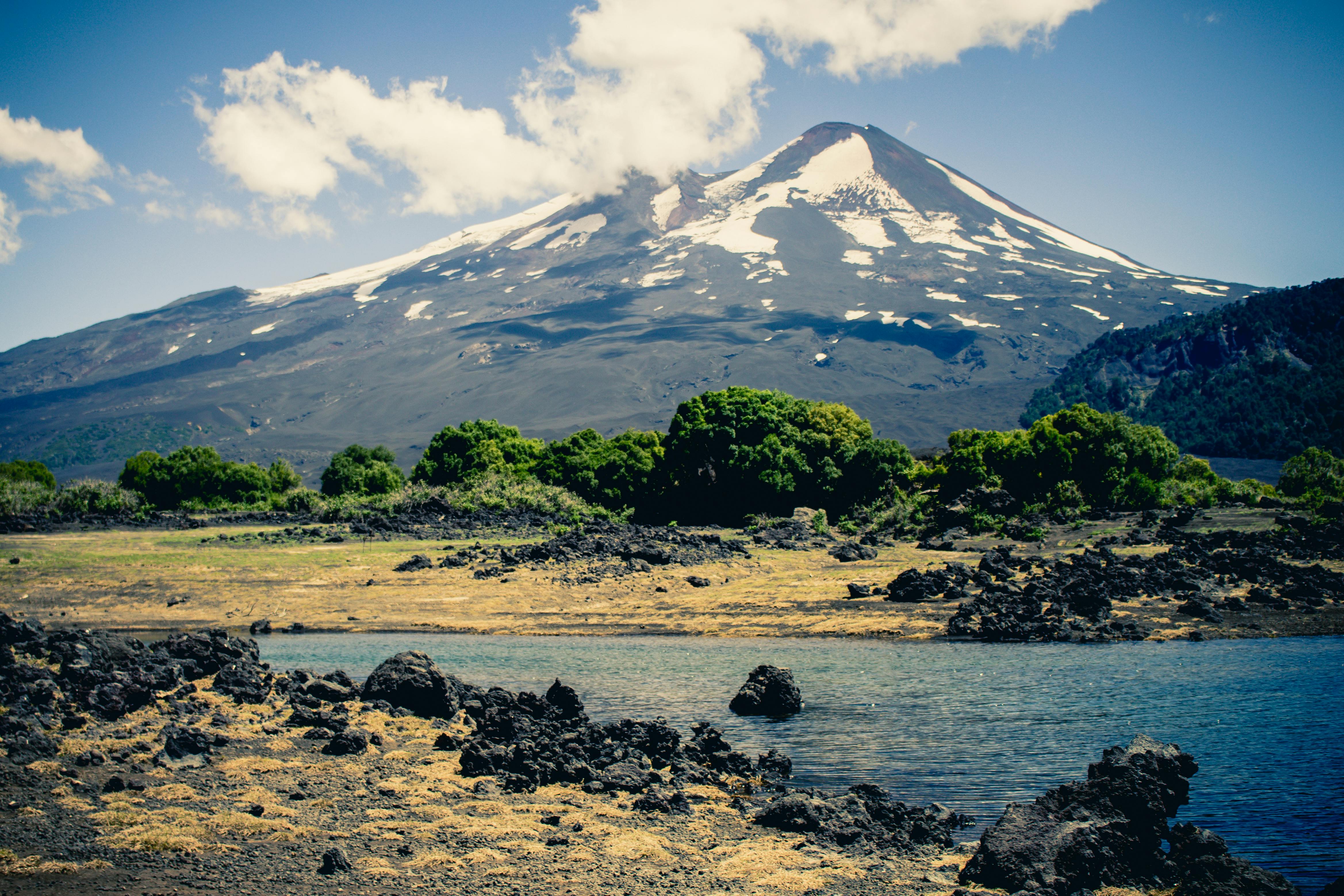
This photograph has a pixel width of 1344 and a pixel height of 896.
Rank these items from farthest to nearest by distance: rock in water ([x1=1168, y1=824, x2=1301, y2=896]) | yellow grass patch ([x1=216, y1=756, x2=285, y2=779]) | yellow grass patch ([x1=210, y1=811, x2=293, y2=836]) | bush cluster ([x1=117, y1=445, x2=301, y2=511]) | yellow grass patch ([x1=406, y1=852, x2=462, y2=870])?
bush cluster ([x1=117, y1=445, x2=301, y2=511]), yellow grass patch ([x1=216, y1=756, x2=285, y2=779]), yellow grass patch ([x1=210, y1=811, x2=293, y2=836]), yellow grass patch ([x1=406, y1=852, x2=462, y2=870]), rock in water ([x1=1168, y1=824, x2=1301, y2=896])

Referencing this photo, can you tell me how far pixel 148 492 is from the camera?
6894cm

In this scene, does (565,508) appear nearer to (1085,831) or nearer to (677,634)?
(677,634)

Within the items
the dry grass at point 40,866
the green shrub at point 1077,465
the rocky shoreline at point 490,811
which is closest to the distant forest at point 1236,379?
the green shrub at point 1077,465

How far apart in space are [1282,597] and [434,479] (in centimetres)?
5086

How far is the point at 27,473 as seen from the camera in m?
70.8

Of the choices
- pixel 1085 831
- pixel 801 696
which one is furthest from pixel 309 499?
pixel 1085 831

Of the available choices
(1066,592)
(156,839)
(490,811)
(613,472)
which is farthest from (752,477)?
(156,839)

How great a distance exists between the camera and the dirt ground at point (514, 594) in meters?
24.0

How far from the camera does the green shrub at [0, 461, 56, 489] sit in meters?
68.4

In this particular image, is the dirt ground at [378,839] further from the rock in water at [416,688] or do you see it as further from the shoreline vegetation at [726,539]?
the shoreline vegetation at [726,539]

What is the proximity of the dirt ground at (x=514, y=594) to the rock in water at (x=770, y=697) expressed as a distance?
782cm

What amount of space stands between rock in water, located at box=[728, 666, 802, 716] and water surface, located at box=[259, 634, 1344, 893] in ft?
0.78

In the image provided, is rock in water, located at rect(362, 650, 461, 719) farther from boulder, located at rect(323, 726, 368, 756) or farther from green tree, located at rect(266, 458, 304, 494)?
green tree, located at rect(266, 458, 304, 494)

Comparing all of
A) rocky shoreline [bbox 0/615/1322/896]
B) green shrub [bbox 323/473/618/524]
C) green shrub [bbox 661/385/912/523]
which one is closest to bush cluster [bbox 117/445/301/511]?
green shrub [bbox 323/473/618/524]
